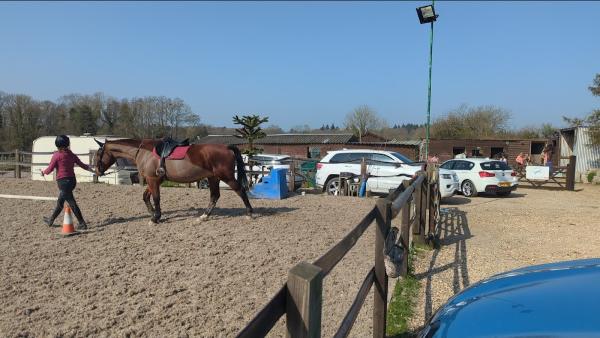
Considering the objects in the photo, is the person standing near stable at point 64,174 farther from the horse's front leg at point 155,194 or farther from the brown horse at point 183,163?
the horse's front leg at point 155,194

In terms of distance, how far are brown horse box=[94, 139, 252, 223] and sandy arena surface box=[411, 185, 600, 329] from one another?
4.24 m

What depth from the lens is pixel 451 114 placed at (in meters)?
50.8

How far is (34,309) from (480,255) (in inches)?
239

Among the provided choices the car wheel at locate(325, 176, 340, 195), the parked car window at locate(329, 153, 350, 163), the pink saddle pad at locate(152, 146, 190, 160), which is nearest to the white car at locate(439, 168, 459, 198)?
the parked car window at locate(329, 153, 350, 163)

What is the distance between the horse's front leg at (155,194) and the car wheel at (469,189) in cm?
1170

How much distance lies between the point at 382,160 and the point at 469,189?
424 cm

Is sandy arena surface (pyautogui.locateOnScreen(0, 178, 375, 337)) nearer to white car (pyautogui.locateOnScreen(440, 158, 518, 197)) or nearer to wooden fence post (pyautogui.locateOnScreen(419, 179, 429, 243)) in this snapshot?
wooden fence post (pyautogui.locateOnScreen(419, 179, 429, 243))

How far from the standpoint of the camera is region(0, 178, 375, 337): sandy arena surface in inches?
152

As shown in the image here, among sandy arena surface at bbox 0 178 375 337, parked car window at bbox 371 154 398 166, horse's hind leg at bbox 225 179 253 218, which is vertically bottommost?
sandy arena surface at bbox 0 178 375 337

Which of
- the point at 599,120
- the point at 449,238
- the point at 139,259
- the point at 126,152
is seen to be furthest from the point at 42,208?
the point at 599,120

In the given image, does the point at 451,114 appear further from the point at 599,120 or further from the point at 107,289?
the point at 107,289

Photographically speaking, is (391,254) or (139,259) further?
(139,259)

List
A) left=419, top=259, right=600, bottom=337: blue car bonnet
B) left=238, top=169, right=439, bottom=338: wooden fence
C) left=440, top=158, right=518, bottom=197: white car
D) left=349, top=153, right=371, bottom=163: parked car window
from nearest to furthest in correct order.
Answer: left=238, top=169, right=439, bottom=338: wooden fence < left=419, top=259, right=600, bottom=337: blue car bonnet < left=349, top=153, right=371, bottom=163: parked car window < left=440, top=158, right=518, bottom=197: white car

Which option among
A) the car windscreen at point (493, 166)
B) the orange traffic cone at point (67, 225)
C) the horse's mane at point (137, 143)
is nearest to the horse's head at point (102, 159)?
the horse's mane at point (137, 143)
